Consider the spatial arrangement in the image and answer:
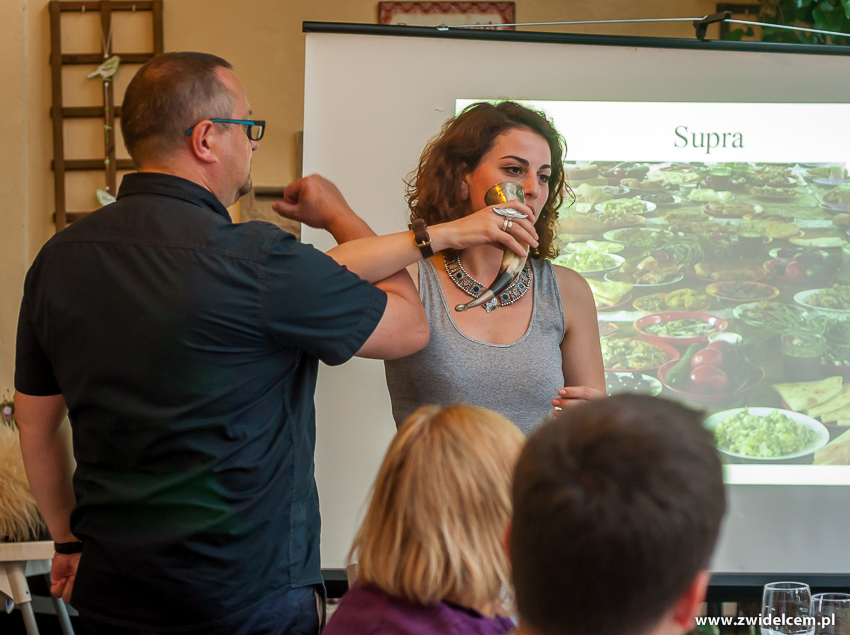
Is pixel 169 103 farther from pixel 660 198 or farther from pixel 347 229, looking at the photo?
pixel 660 198

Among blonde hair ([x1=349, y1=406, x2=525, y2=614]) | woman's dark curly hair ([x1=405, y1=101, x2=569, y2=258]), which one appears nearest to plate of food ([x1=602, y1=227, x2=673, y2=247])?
woman's dark curly hair ([x1=405, y1=101, x2=569, y2=258])

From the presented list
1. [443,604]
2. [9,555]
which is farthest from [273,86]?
[443,604]

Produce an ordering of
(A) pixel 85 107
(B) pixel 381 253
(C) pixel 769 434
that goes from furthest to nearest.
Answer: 1. (A) pixel 85 107
2. (C) pixel 769 434
3. (B) pixel 381 253

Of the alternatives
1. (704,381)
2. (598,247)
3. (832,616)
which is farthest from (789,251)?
(832,616)

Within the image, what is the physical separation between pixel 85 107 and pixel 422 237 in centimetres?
306

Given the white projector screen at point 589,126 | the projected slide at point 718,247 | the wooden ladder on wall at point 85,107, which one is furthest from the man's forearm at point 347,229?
the wooden ladder on wall at point 85,107

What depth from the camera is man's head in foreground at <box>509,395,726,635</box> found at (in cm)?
56

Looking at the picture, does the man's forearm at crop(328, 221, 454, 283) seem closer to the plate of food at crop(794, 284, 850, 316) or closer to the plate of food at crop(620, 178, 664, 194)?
the plate of food at crop(620, 178, 664, 194)

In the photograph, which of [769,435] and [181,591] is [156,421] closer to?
[181,591]

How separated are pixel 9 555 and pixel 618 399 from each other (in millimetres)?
2454

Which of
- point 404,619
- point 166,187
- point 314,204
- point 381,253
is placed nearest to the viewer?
point 404,619

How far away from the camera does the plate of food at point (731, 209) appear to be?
2.41 metres

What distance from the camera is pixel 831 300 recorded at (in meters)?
2.38

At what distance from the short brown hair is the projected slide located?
1300mm
